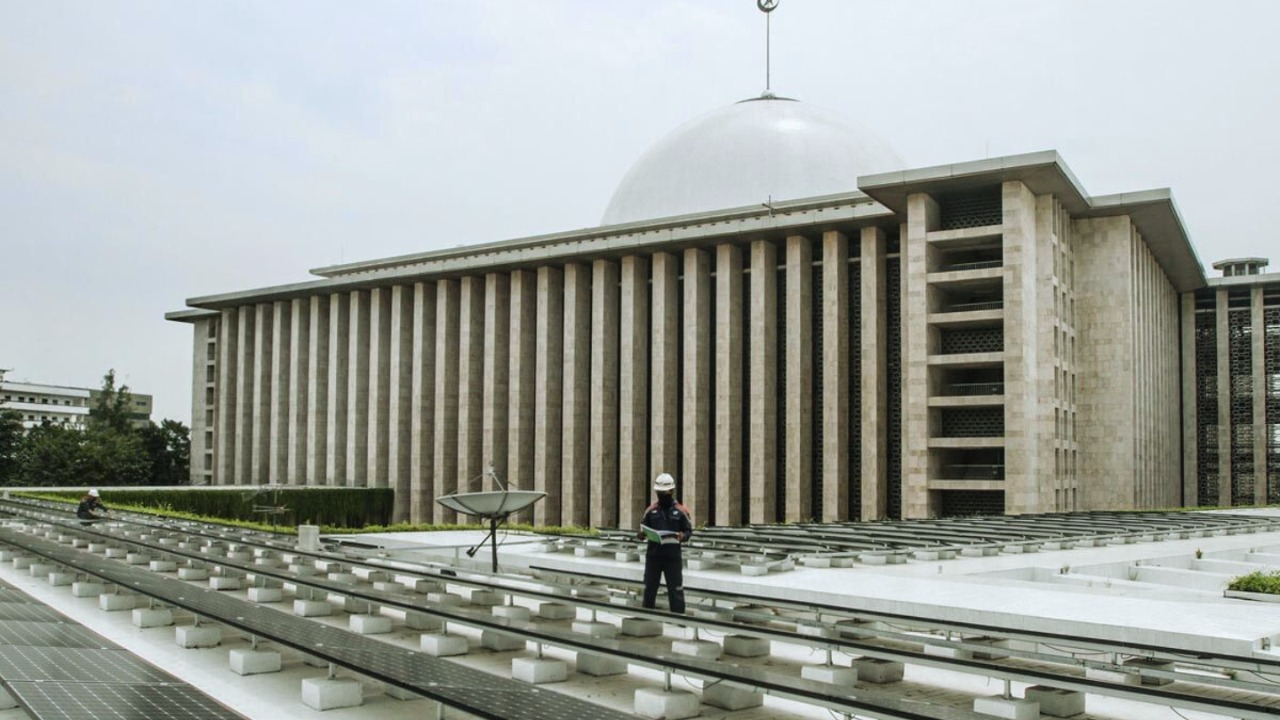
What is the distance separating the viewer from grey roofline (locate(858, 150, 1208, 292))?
33875 mm

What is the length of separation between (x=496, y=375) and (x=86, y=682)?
137 feet

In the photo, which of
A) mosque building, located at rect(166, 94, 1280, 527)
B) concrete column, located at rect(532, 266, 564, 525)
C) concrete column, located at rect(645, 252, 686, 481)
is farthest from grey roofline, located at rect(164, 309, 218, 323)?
concrete column, located at rect(645, 252, 686, 481)

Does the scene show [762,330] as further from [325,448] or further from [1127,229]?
[325,448]

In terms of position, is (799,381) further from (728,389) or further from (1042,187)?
(1042,187)

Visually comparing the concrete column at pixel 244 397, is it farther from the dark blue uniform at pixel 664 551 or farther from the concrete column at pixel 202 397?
the dark blue uniform at pixel 664 551

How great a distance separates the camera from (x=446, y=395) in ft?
166

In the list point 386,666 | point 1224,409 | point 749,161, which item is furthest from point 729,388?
point 386,666

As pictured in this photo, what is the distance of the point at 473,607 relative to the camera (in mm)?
10938

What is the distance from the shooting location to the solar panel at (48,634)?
9.03 m

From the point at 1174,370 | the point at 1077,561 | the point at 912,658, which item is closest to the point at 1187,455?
the point at 1174,370

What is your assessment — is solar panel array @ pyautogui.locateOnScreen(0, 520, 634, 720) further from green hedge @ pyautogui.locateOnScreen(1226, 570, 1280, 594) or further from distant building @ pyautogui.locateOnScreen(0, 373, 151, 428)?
distant building @ pyautogui.locateOnScreen(0, 373, 151, 428)

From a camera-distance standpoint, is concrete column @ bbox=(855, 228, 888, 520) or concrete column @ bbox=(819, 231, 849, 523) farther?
concrete column @ bbox=(819, 231, 849, 523)

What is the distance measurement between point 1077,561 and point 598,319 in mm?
30669

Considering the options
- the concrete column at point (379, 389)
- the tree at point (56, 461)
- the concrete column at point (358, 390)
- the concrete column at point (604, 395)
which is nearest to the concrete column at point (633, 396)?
the concrete column at point (604, 395)
